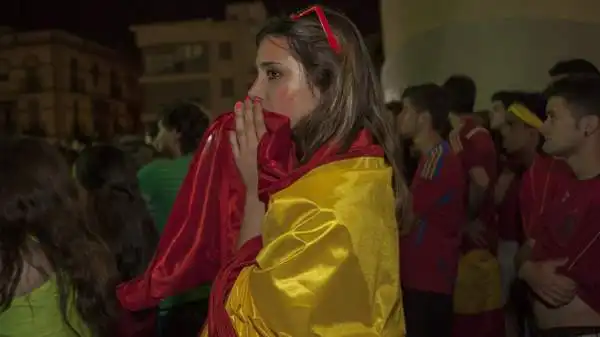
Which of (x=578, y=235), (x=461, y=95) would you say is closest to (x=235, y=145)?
(x=578, y=235)

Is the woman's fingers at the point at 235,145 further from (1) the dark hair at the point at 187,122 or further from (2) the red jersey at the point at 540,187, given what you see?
(1) the dark hair at the point at 187,122

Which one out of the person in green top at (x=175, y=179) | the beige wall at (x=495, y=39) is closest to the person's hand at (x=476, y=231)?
the person in green top at (x=175, y=179)

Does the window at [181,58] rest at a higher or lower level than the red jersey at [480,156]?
higher

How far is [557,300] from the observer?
5.90 feet

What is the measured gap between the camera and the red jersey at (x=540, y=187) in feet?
6.43

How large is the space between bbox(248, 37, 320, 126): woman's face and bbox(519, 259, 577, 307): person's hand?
3.34 feet

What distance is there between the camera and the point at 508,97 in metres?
3.35

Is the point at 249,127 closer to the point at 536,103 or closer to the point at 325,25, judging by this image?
the point at 325,25

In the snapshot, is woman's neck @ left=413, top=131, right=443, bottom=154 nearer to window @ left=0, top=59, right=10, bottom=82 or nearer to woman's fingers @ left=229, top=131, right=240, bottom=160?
woman's fingers @ left=229, top=131, right=240, bottom=160

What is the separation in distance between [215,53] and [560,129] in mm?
3123

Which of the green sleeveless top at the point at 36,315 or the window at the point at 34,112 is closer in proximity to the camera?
the green sleeveless top at the point at 36,315

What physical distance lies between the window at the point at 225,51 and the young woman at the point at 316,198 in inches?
141

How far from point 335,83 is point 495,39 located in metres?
2.89

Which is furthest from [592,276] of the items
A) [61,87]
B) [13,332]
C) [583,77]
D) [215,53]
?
[61,87]
